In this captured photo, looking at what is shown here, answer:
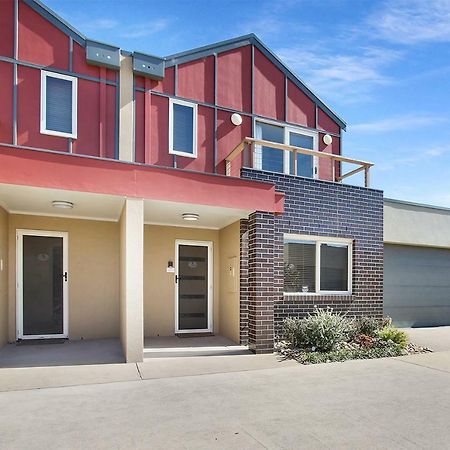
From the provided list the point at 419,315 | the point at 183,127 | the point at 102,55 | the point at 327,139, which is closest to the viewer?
the point at 102,55

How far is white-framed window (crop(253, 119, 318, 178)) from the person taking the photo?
10.3 meters

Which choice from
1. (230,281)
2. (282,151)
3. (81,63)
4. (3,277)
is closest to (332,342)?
(230,281)

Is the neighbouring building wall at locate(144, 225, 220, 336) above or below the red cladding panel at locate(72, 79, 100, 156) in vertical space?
below

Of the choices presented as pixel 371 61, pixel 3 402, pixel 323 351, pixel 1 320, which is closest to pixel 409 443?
pixel 323 351

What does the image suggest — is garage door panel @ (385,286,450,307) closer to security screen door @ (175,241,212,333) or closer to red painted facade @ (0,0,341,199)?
red painted facade @ (0,0,341,199)

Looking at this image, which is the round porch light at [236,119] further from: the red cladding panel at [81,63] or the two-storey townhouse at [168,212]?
the red cladding panel at [81,63]

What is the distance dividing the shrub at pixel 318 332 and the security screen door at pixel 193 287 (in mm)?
2382

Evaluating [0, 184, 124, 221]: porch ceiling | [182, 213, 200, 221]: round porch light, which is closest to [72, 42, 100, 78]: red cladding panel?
[0, 184, 124, 221]: porch ceiling

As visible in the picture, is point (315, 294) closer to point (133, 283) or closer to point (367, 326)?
point (367, 326)

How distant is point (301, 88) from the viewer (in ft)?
37.4

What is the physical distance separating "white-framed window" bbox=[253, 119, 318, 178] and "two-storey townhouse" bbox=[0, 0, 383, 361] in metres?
0.07

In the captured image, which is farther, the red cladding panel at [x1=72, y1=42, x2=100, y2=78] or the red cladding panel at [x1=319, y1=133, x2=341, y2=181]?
the red cladding panel at [x1=319, y1=133, x2=341, y2=181]

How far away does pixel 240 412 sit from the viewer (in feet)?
14.5

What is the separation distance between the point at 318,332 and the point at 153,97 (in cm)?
665
